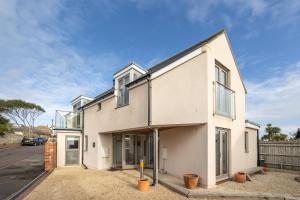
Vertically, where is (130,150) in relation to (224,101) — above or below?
below

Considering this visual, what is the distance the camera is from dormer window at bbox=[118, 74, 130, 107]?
13.2m

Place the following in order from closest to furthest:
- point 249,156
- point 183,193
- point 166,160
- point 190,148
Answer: point 183,193, point 190,148, point 166,160, point 249,156

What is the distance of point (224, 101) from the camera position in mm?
10180

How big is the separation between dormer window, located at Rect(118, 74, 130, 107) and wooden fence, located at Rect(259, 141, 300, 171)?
10.3 meters

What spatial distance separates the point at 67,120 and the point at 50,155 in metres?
3.63

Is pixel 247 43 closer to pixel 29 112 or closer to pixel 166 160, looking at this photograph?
pixel 166 160

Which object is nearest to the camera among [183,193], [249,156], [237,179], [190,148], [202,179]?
[183,193]

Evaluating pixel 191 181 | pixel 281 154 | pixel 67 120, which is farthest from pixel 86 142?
pixel 281 154

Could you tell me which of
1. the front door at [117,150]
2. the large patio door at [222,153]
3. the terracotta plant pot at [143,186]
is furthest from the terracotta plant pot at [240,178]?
the front door at [117,150]

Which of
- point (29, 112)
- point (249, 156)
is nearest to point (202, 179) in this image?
point (249, 156)

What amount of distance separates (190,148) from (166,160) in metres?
1.93

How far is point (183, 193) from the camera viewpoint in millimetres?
7824

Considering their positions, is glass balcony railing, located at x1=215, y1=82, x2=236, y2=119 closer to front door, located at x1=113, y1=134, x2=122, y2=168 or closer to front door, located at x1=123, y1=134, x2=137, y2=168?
front door, located at x1=123, y1=134, x2=137, y2=168

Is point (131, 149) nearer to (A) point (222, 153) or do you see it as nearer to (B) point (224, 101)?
(A) point (222, 153)
